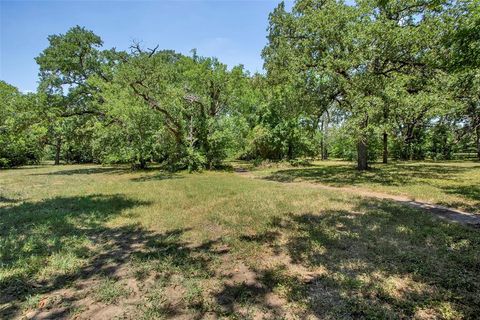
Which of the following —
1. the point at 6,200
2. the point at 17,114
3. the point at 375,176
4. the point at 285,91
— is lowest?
the point at 375,176

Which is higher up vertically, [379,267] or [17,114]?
[17,114]

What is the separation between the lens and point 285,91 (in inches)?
864

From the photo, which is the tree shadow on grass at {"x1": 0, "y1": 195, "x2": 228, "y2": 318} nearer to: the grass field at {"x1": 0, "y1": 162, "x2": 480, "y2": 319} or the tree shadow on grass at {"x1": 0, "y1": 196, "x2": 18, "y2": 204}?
the grass field at {"x1": 0, "y1": 162, "x2": 480, "y2": 319}

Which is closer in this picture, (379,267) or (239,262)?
(379,267)

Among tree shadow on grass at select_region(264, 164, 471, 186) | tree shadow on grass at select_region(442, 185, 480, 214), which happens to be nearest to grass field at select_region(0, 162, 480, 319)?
tree shadow on grass at select_region(442, 185, 480, 214)

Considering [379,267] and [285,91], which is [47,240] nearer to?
[379,267]

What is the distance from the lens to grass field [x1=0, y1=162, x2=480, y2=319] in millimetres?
3635

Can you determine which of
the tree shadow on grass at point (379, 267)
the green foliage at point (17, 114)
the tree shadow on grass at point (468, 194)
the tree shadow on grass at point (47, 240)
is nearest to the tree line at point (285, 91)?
the green foliage at point (17, 114)

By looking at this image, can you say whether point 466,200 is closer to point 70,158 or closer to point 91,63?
point 91,63

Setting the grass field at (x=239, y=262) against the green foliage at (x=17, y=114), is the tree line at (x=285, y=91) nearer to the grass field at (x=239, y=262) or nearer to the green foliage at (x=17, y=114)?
the green foliage at (x=17, y=114)

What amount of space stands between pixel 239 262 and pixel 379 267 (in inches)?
94.7

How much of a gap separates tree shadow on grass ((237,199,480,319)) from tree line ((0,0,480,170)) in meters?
5.21

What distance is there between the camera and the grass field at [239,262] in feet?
11.9

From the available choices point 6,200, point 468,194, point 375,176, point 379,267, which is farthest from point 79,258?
point 375,176
